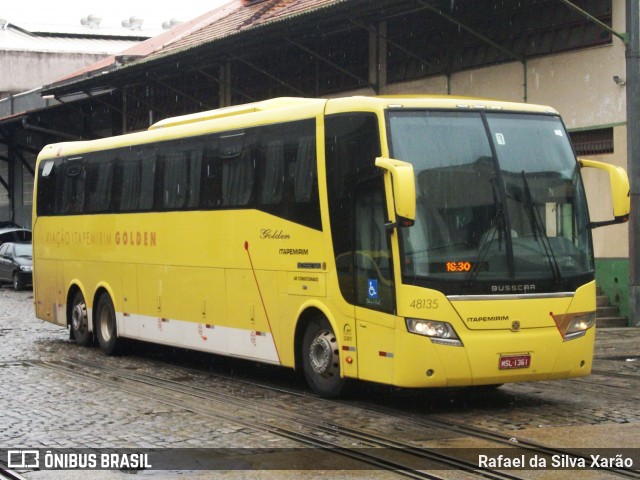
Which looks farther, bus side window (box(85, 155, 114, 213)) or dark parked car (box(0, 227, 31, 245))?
dark parked car (box(0, 227, 31, 245))

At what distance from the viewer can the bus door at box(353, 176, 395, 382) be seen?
11.9 meters

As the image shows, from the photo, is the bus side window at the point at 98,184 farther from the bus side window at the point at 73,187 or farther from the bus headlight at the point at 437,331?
the bus headlight at the point at 437,331

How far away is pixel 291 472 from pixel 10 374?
756 cm

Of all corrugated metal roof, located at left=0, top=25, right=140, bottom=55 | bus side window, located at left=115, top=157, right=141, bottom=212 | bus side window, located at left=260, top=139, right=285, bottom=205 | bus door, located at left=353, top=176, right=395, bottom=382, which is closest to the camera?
bus door, located at left=353, top=176, right=395, bottom=382

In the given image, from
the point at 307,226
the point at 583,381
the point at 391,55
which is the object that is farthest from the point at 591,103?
the point at 307,226

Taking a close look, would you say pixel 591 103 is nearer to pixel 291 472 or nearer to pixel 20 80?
pixel 291 472

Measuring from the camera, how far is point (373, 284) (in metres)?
12.1

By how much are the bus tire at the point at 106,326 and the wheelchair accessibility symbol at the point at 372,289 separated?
274 inches

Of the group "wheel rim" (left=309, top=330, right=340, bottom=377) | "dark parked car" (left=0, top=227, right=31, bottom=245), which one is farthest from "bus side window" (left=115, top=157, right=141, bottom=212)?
"dark parked car" (left=0, top=227, right=31, bottom=245)

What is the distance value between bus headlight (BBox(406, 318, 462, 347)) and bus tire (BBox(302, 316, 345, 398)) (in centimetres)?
138

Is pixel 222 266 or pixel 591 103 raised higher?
pixel 591 103

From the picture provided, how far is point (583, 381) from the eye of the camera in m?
14.5

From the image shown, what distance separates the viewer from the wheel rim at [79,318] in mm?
19453

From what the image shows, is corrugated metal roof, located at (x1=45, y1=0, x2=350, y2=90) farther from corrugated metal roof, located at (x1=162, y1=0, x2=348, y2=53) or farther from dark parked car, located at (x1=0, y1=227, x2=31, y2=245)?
dark parked car, located at (x1=0, y1=227, x2=31, y2=245)
